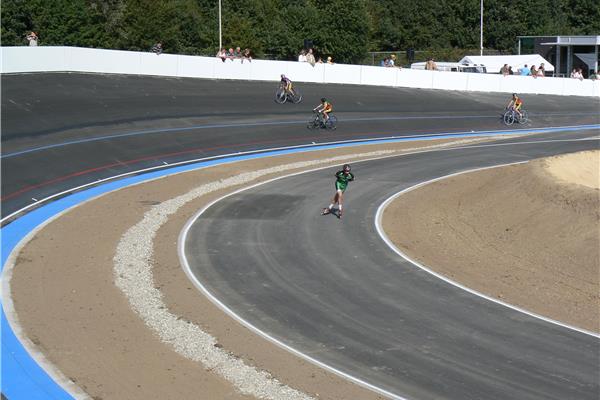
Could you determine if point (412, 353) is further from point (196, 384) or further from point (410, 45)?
point (410, 45)

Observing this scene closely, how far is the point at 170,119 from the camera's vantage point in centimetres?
4081

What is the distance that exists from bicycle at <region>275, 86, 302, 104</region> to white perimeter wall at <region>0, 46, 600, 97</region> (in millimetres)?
5160

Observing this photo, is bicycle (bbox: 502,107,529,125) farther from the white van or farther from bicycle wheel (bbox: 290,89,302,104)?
the white van

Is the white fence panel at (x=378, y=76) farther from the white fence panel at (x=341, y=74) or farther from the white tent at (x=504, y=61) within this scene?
the white tent at (x=504, y=61)

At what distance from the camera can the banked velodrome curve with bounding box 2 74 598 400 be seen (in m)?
31.9

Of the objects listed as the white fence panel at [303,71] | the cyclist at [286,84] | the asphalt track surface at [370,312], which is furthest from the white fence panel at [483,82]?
the asphalt track surface at [370,312]

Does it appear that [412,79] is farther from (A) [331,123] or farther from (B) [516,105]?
(A) [331,123]

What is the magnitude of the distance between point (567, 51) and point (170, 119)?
4520 centimetres

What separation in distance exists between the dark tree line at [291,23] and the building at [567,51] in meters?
18.7

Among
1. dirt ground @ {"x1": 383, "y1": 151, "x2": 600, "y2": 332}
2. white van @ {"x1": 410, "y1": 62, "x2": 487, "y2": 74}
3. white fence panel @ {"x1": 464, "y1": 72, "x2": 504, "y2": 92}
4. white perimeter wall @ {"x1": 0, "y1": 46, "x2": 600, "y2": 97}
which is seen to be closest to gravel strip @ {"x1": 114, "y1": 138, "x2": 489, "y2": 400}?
dirt ground @ {"x1": 383, "y1": 151, "x2": 600, "y2": 332}

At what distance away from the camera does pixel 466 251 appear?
22875 millimetres

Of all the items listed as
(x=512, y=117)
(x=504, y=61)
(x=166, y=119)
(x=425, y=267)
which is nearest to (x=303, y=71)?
(x=512, y=117)

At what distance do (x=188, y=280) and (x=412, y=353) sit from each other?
6228mm

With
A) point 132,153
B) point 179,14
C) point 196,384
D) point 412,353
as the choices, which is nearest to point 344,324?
point 412,353
